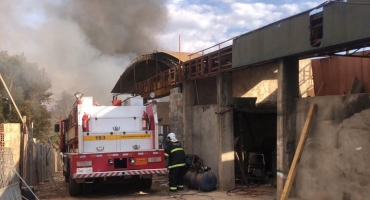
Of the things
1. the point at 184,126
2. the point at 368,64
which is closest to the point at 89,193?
the point at 184,126

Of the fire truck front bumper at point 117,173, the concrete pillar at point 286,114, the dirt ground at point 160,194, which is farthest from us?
the dirt ground at point 160,194

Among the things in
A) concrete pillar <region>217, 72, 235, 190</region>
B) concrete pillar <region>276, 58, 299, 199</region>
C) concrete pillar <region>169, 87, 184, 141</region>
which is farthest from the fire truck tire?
concrete pillar <region>276, 58, 299, 199</region>

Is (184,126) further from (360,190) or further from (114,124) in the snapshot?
(360,190)

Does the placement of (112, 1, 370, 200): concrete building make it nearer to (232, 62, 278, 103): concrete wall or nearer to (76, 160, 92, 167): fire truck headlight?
(232, 62, 278, 103): concrete wall

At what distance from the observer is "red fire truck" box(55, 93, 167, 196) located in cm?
1068

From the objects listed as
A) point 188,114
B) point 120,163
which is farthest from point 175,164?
point 188,114

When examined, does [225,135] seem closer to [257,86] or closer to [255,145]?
[257,86]

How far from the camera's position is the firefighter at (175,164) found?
1161 cm

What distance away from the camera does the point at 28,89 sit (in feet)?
110

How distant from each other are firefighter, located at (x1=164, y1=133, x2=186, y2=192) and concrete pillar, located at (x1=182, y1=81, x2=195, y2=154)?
2504 millimetres

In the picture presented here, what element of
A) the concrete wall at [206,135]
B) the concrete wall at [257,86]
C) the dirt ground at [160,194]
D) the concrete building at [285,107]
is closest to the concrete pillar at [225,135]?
the concrete building at [285,107]

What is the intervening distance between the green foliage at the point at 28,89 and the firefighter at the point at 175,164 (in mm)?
21571

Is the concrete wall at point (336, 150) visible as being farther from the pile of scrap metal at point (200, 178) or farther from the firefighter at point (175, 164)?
the firefighter at point (175, 164)

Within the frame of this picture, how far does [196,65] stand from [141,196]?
4827 mm
